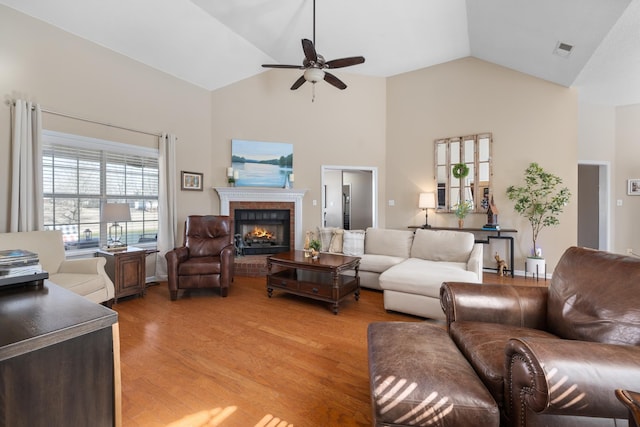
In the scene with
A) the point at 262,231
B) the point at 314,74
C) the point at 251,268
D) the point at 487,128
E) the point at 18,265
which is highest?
the point at 314,74

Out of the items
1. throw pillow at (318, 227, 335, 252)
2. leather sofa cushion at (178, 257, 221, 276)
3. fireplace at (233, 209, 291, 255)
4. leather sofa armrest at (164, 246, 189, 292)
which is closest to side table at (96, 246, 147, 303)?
leather sofa armrest at (164, 246, 189, 292)

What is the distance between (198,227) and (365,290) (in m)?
2.54

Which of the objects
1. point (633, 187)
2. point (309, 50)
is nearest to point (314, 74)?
point (309, 50)

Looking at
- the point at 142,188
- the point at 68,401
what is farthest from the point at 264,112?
the point at 68,401

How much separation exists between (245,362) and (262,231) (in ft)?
12.1

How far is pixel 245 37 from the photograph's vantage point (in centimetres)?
460

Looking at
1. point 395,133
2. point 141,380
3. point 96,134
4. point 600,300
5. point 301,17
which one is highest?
point 301,17

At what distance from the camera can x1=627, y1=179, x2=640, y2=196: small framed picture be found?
511 centimetres

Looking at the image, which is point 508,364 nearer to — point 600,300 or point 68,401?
point 600,300

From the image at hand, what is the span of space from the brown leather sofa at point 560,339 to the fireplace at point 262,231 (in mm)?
4062

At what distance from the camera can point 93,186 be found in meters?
3.79

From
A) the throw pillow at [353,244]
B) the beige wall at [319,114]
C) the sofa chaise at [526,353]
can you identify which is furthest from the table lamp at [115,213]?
the sofa chaise at [526,353]

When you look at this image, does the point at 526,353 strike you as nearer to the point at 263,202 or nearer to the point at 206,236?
the point at 206,236

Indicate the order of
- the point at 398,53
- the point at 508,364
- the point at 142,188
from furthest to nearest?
the point at 398,53, the point at 142,188, the point at 508,364
